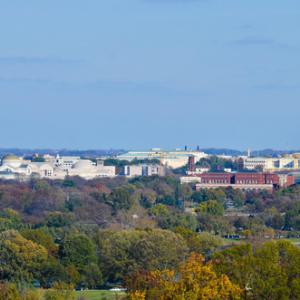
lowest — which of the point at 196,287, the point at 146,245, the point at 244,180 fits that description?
the point at 196,287

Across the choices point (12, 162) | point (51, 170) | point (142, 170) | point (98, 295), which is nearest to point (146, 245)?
point (98, 295)

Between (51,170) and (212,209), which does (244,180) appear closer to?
(51,170)

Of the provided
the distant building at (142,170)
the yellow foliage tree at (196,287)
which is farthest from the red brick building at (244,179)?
the yellow foliage tree at (196,287)

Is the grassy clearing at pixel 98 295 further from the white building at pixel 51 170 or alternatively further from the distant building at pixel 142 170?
the distant building at pixel 142 170

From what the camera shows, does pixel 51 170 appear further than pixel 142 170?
No

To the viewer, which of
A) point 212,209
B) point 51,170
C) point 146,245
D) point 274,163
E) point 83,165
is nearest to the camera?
point 146,245

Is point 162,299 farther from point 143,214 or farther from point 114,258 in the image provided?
point 143,214

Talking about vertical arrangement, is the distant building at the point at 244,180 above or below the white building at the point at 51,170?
below

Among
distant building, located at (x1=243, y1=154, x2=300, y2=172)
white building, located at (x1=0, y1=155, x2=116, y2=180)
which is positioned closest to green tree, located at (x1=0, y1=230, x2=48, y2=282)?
white building, located at (x1=0, y1=155, x2=116, y2=180)

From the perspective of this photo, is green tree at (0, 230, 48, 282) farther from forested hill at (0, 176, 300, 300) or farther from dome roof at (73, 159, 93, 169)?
dome roof at (73, 159, 93, 169)

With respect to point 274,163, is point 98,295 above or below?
below

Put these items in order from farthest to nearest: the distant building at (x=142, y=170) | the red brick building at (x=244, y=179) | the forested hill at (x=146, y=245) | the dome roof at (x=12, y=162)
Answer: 1. the dome roof at (x=12, y=162)
2. the distant building at (x=142, y=170)
3. the red brick building at (x=244, y=179)
4. the forested hill at (x=146, y=245)

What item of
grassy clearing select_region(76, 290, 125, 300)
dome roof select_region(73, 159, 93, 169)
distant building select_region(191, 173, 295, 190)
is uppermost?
dome roof select_region(73, 159, 93, 169)

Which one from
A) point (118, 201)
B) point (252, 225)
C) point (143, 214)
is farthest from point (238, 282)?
point (118, 201)
